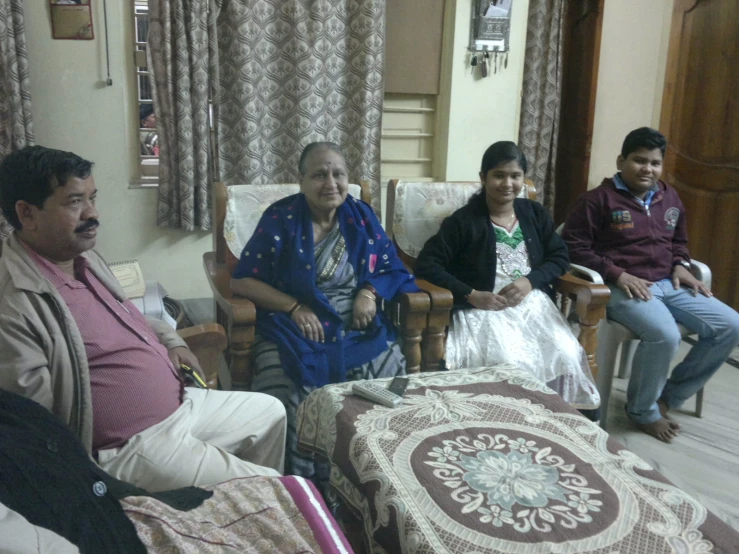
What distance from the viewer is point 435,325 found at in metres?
2.15

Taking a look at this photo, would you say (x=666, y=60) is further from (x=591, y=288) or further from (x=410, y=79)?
(x=591, y=288)

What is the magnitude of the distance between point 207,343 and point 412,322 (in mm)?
711

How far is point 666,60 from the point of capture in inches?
149

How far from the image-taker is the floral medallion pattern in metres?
1.12

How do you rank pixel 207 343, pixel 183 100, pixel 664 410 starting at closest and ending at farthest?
1. pixel 207 343
2. pixel 664 410
3. pixel 183 100

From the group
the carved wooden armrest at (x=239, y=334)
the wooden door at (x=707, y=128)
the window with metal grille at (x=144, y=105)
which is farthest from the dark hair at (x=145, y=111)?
the wooden door at (x=707, y=128)

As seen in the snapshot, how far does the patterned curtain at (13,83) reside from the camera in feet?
8.92

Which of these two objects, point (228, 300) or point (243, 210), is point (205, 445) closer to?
point (228, 300)

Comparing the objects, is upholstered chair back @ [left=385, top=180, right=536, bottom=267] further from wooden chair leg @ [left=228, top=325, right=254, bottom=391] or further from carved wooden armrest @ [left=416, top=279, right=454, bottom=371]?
wooden chair leg @ [left=228, top=325, right=254, bottom=391]

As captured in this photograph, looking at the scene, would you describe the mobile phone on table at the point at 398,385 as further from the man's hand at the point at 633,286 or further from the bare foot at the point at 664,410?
the bare foot at the point at 664,410

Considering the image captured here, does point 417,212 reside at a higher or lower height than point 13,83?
lower

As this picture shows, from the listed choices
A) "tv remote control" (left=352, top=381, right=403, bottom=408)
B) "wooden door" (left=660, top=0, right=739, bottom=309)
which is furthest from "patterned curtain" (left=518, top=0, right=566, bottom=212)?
"tv remote control" (left=352, top=381, right=403, bottom=408)

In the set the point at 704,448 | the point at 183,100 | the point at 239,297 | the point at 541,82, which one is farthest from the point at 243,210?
the point at 541,82

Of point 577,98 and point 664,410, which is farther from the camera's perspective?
point 577,98
